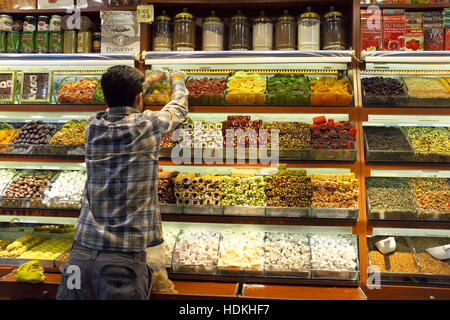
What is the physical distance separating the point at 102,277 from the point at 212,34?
7.69 ft

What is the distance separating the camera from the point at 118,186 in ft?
6.72

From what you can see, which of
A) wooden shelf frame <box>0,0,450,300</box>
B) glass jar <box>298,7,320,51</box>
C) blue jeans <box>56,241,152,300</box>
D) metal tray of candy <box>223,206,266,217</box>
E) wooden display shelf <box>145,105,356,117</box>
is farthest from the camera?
glass jar <box>298,7,320,51</box>

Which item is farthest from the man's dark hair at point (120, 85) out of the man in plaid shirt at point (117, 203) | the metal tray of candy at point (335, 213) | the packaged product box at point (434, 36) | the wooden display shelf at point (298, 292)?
the packaged product box at point (434, 36)

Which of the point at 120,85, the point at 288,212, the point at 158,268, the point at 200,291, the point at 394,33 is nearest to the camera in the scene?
the point at 120,85

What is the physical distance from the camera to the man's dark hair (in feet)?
6.93

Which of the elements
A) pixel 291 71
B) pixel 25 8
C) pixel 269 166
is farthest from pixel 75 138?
pixel 291 71

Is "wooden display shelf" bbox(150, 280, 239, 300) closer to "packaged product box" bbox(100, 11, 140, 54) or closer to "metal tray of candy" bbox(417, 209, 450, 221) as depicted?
"metal tray of candy" bbox(417, 209, 450, 221)

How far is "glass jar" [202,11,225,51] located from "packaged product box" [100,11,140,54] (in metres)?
0.61

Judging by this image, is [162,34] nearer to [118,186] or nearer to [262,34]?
[262,34]

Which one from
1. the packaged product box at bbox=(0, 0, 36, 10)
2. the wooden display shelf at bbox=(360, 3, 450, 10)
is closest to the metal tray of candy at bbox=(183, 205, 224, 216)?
the wooden display shelf at bbox=(360, 3, 450, 10)

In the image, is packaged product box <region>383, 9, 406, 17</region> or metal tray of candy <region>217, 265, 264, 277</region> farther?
packaged product box <region>383, 9, 406, 17</region>

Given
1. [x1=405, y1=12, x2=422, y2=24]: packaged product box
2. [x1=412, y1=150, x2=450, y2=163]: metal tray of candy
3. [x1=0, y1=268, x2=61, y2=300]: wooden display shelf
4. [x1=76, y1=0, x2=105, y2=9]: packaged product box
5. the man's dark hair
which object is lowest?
[x1=0, y1=268, x2=61, y2=300]: wooden display shelf

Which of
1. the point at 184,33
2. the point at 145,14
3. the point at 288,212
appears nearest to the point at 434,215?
the point at 288,212
